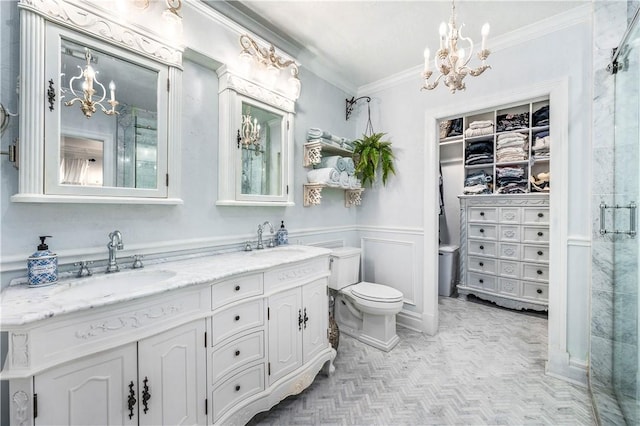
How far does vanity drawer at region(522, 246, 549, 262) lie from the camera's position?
9.96 ft

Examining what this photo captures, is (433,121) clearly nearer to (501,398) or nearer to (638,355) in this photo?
(638,355)

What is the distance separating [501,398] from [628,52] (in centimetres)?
239

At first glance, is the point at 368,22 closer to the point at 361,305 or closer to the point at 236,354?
the point at 361,305

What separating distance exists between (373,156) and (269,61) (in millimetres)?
1354

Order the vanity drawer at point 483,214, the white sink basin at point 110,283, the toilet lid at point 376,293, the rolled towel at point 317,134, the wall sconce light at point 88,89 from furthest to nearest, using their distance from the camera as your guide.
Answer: the vanity drawer at point 483,214 → the rolled towel at point 317,134 → the toilet lid at point 376,293 → the wall sconce light at point 88,89 → the white sink basin at point 110,283

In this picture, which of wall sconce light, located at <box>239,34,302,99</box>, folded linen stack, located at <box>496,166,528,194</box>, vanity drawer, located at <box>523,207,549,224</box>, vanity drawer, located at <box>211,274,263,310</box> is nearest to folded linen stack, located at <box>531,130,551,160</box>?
folded linen stack, located at <box>496,166,528,194</box>

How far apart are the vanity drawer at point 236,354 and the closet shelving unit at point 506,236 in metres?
3.18

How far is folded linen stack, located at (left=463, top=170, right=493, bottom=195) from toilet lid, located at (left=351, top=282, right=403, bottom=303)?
6.61ft

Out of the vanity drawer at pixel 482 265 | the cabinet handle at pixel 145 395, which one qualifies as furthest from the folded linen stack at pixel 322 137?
the vanity drawer at pixel 482 265

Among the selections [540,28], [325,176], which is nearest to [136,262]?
[325,176]

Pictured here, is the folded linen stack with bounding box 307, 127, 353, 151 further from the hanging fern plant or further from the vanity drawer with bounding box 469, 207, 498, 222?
the vanity drawer with bounding box 469, 207, 498, 222

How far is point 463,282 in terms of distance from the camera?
367cm

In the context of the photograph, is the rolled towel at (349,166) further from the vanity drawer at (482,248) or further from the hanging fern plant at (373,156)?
the vanity drawer at (482,248)

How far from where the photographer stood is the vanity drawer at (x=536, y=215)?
3.04 m
